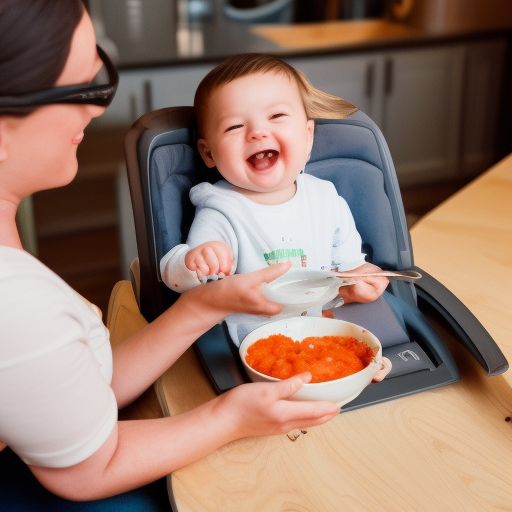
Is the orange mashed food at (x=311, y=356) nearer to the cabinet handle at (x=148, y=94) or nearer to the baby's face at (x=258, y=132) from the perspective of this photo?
the baby's face at (x=258, y=132)

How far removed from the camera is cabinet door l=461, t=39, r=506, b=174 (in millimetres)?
3227

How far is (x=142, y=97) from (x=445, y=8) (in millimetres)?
1465

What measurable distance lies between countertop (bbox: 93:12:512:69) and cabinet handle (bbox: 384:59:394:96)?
0.08 meters

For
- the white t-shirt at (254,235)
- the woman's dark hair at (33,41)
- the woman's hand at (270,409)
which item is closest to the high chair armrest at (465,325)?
the white t-shirt at (254,235)

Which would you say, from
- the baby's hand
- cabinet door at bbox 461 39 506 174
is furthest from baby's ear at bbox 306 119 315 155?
cabinet door at bbox 461 39 506 174

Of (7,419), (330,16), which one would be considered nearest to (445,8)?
(330,16)

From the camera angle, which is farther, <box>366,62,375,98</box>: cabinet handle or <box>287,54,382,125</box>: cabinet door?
<box>366,62,375,98</box>: cabinet handle

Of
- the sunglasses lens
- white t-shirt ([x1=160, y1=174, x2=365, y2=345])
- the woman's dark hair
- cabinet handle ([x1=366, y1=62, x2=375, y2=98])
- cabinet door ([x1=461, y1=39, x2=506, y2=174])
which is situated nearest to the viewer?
the woman's dark hair

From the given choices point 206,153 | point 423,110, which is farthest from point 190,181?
point 423,110

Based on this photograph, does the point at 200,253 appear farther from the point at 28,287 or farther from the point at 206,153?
the point at 28,287

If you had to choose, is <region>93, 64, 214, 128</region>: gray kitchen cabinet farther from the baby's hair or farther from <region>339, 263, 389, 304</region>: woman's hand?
<region>339, 263, 389, 304</region>: woman's hand

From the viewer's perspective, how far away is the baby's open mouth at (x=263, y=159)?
911 mm

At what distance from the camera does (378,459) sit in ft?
2.56

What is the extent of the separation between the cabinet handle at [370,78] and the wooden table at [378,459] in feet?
7.19
